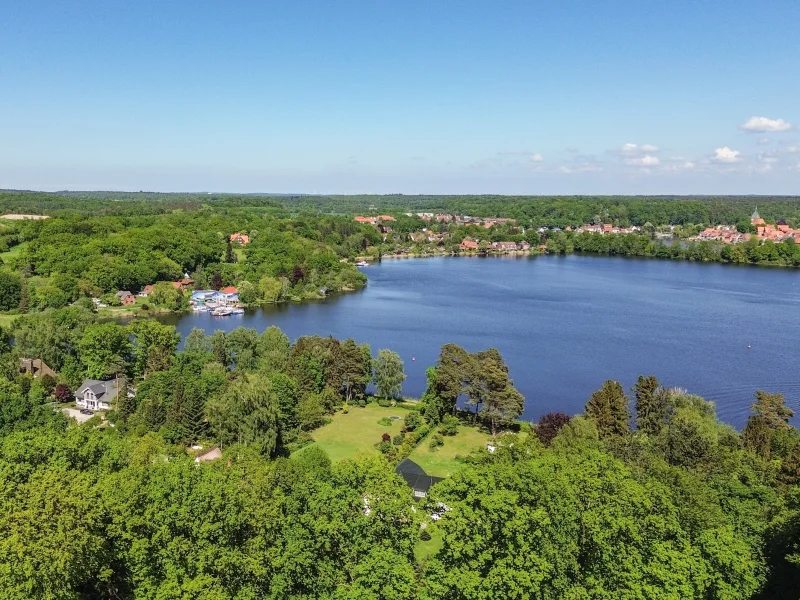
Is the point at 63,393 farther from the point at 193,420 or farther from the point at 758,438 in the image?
the point at 758,438

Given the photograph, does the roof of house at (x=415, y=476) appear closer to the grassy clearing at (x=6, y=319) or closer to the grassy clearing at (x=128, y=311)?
the grassy clearing at (x=6, y=319)

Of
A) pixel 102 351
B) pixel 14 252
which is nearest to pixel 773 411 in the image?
pixel 102 351

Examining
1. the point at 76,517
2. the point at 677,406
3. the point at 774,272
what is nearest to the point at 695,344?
the point at 677,406

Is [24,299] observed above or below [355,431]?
above

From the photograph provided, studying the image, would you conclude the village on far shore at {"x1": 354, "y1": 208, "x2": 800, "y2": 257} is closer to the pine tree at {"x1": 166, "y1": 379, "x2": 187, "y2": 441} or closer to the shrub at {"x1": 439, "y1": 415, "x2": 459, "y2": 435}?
the shrub at {"x1": 439, "y1": 415, "x2": 459, "y2": 435}

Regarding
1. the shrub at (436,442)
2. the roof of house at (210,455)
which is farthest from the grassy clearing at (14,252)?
the shrub at (436,442)
